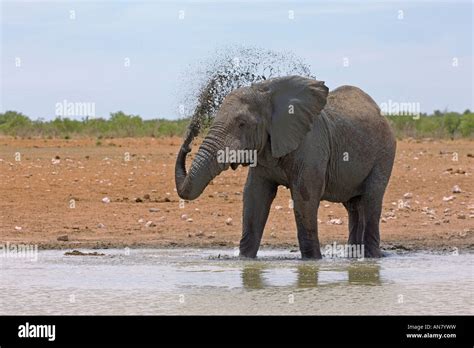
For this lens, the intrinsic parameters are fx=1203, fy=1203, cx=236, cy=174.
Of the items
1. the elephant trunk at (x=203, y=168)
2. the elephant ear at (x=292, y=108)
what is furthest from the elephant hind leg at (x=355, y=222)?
the elephant trunk at (x=203, y=168)

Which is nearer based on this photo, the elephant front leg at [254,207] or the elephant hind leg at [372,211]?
the elephant front leg at [254,207]

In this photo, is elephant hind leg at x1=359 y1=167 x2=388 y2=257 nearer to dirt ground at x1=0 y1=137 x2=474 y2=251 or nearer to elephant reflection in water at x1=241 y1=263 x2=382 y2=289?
elephant reflection in water at x1=241 y1=263 x2=382 y2=289

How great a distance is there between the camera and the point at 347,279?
13.2 m

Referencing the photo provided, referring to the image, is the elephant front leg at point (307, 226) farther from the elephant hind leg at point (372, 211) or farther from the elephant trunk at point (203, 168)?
the elephant trunk at point (203, 168)

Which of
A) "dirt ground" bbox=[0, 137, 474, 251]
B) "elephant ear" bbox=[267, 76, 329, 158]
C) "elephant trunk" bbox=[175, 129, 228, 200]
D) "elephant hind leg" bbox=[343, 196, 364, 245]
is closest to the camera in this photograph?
"elephant trunk" bbox=[175, 129, 228, 200]

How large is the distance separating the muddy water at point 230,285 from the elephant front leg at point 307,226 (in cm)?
19

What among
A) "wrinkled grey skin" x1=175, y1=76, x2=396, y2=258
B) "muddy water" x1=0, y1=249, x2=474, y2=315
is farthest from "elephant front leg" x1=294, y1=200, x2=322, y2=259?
"muddy water" x1=0, y1=249, x2=474, y2=315

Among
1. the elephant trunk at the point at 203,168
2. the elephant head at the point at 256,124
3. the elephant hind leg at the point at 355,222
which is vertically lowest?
the elephant hind leg at the point at 355,222

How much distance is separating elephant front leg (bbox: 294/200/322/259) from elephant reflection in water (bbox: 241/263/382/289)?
0.46 meters

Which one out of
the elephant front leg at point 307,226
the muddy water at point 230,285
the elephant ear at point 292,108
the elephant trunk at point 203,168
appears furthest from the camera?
the elephant front leg at point 307,226

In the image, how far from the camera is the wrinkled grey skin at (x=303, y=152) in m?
13.8

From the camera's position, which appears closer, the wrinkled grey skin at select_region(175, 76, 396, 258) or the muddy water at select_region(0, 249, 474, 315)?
the muddy water at select_region(0, 249, 474, 315)

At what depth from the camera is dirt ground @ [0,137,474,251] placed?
1730 cm
